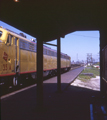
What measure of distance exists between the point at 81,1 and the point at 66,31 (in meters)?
4.19

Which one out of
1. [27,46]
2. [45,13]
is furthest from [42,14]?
[27,46]

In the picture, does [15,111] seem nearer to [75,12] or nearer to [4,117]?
[4,117]

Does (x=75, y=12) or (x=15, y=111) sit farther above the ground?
(x=75, y=12)

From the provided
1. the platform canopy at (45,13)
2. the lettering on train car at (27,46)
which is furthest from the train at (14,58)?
the platform canopy at (45,13)

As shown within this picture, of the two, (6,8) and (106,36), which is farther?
(106,36)

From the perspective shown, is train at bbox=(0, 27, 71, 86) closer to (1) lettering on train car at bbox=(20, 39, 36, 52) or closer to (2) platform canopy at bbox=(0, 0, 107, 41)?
(1) lettering on train car at bbox=(20, 39, 36, 52)

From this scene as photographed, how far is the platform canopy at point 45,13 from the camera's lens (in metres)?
4.36

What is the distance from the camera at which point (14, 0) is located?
397 cm

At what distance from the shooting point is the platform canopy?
172 inches

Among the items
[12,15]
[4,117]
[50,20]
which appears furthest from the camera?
[50,20]

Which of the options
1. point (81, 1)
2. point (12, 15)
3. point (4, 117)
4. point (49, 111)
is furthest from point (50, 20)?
point (4, 117)

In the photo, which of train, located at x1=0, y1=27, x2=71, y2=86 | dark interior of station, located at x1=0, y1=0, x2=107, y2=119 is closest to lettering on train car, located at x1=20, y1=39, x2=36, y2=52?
train, located at x1=0, y1=27, x2=71, y2=86

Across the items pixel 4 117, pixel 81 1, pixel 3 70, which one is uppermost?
pixel 81 1

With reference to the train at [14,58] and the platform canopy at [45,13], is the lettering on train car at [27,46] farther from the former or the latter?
the platform canopy at [45,13]
